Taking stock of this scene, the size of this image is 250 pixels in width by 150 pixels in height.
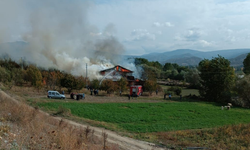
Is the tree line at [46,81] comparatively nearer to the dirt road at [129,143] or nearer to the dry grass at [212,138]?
the dirt road at [129,143]

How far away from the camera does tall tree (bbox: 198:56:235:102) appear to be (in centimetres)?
4475

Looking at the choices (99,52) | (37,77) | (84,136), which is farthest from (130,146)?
(99,52)

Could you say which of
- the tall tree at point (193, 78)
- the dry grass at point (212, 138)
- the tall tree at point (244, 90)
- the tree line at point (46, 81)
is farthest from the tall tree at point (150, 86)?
the tall tree at point (193, 78)

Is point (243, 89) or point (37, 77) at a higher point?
point (37, 77)

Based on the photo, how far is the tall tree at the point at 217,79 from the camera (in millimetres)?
44750

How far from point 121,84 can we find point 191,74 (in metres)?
45.7

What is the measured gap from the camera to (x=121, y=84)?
45.8 meters

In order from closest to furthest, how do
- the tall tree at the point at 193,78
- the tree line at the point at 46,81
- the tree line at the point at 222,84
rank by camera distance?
the tree line at the point at 46,81, the tree line at the point at 222,84, the tall tree at the point at 193,78

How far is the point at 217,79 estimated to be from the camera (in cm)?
4531

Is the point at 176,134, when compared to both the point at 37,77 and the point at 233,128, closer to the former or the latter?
the point at 233,128

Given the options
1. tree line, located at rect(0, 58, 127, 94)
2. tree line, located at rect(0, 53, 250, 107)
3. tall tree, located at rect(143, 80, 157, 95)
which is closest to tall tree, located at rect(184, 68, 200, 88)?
tree line, located at rect(0, 53, 250, 107)

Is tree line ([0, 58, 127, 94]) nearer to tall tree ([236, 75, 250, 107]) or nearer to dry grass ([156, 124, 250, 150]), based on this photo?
tall tree ([236, 75, 250, 107])

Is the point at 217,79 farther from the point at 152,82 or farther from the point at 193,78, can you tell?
the point at 193,78

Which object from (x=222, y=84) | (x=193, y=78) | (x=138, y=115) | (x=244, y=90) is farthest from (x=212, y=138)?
(x=193, y=78)
